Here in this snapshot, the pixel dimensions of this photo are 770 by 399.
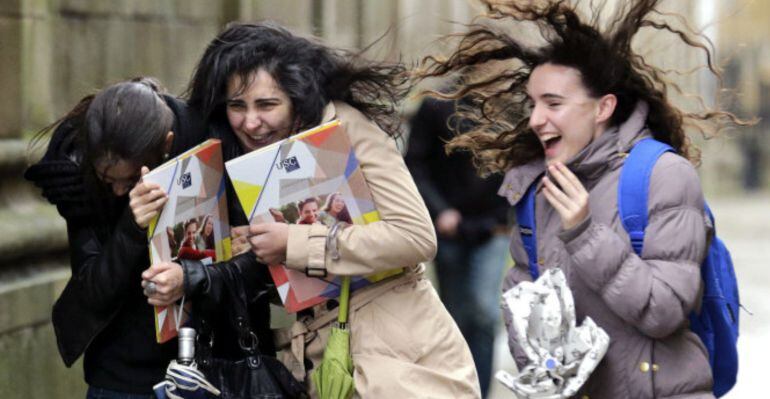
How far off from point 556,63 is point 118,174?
1.27 meters

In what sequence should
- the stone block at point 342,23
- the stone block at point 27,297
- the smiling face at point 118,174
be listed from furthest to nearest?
1. the stone block at point 342,23
2. the stone block at point 27,297
3. the smiling face at point 118,174

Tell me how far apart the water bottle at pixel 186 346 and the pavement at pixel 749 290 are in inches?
161

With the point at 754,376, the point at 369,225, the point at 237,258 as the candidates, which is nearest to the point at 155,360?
the point at 237,258

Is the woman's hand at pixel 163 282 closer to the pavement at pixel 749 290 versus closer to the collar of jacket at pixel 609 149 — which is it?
the collar of jacket at pixel 609 149

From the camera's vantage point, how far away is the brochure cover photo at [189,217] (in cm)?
445

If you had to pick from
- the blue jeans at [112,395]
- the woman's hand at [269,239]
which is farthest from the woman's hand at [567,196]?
the blue jeans at [112,395]

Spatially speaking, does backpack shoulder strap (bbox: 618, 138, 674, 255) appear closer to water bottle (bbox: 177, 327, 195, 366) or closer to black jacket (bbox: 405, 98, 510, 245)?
water bottle (bbox: 177, 327, 195, 366)

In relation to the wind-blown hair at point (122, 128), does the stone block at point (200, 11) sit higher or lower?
lower

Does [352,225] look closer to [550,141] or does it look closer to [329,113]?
[329,113]

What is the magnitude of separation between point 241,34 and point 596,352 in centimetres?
139

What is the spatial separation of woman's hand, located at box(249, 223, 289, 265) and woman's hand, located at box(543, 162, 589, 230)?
74cm

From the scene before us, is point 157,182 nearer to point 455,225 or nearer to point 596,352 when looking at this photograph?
point 596,352

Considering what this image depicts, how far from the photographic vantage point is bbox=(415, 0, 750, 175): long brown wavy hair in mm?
4562

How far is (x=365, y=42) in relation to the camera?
10.6 metres
